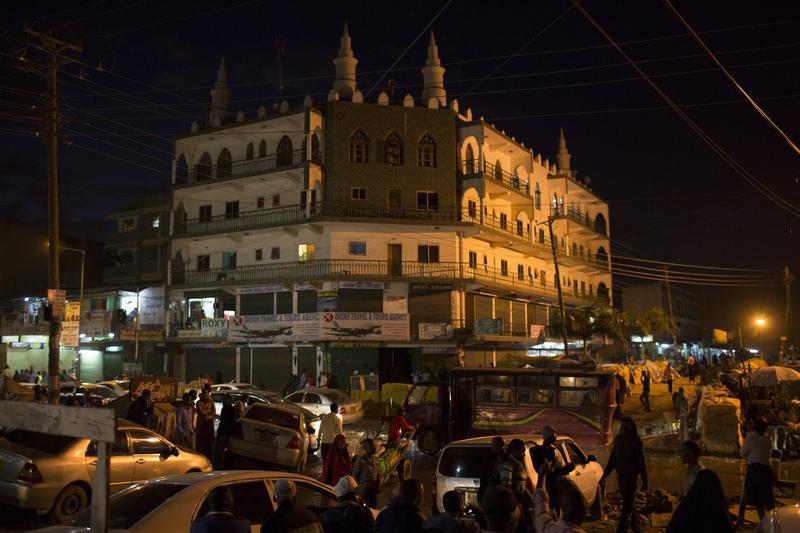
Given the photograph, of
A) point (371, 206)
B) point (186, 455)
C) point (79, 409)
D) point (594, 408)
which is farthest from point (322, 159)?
point (79, 409)

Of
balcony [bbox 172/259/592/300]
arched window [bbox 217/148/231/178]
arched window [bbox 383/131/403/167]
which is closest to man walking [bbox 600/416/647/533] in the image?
balcony [bbox 172/259/592/300]

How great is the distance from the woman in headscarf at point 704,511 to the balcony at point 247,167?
37.6 meters

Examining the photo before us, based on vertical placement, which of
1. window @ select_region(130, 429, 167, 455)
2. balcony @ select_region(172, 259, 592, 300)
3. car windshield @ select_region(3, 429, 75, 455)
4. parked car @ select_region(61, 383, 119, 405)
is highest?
balcony @ select_region(172, 259, 592, 300)

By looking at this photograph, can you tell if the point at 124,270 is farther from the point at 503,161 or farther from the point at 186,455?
the point at 186,455

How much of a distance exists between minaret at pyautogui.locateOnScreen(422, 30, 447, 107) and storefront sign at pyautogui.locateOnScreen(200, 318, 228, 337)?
2001 cm

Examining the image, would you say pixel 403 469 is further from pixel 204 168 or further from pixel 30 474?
pixel 204 168

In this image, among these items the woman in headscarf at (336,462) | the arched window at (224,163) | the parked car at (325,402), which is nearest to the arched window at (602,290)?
the arched window at (224,163)

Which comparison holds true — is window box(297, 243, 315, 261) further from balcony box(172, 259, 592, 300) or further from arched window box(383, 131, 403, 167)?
arched window box(383, 131, 403, 167)

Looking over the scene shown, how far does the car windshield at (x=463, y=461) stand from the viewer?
1053 cm

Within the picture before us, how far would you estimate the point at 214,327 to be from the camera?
43.3 m

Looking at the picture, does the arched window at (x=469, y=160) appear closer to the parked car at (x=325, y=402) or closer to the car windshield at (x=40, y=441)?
the parked car at (x=325, y=402)

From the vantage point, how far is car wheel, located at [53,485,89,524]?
407 inches

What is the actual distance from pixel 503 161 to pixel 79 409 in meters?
46.5

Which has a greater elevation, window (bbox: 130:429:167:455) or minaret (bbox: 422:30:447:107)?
minaret (bbox: 422:30:447:107)
